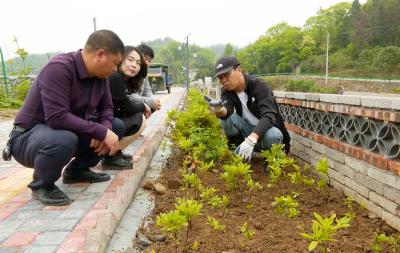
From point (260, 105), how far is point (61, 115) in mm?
2062

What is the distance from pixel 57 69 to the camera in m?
2.92

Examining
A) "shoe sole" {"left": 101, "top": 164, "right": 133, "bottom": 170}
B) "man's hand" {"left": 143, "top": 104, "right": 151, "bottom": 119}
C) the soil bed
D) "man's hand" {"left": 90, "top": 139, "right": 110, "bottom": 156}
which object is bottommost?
the soil bed

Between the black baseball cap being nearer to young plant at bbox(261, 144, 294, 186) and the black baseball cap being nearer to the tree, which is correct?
young plant at bbox(261, 144, 294, 186)

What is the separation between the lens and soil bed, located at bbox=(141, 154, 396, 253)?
2486mm

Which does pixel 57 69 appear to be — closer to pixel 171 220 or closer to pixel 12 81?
pixel 171 220

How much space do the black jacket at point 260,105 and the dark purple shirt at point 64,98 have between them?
1.60 m

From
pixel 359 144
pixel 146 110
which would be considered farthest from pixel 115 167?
pixel 359 144

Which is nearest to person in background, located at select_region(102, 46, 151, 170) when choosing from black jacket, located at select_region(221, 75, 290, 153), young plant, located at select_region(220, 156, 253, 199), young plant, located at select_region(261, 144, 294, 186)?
black jacket, located at select_region(221, 75, 290, 153)

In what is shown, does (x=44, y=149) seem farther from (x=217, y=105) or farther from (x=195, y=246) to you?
(x=217, y=105)

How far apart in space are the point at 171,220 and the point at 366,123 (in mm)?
1913

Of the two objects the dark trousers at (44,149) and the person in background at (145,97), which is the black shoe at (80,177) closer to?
the dark trousers at (44,149)

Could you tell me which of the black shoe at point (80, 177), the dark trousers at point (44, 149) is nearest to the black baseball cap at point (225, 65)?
the black shoe at point (80, 177)

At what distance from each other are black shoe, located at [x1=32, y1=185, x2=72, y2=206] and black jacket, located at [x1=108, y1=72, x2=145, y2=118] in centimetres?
131

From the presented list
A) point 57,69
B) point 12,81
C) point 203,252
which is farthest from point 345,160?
point 12,81
